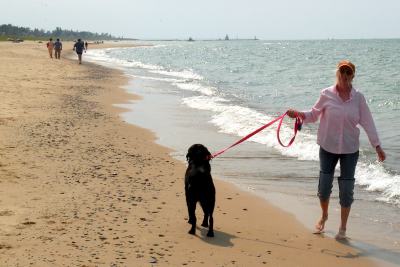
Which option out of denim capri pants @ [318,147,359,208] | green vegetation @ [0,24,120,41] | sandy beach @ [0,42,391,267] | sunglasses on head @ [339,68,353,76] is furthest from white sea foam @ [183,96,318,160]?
green vegetation @ [0,24,120,41]

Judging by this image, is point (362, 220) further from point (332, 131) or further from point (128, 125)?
point (128, 125)

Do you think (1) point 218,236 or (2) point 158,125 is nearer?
(1) point 218,236

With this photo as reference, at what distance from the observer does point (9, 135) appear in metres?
8.58

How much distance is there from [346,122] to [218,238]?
1713 millimetres

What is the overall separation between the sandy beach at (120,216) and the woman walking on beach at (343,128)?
61cm

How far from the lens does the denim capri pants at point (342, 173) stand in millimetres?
4984

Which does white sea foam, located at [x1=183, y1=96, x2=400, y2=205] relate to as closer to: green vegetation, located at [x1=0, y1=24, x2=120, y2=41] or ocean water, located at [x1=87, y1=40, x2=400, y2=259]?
ocean water, located at [x1=87, y1=40, x2=400, y2=259]

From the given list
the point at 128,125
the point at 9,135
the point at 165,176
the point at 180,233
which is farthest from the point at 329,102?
the point at 128,125

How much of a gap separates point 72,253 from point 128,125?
705 centimetres

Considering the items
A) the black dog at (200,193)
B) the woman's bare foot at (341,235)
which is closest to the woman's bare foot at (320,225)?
the woman's bare foot at (341,235)

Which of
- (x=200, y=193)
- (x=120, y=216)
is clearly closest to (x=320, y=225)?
(x=200, y=193)

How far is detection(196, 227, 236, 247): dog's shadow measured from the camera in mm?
4715

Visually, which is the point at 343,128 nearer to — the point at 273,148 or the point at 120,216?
the point at 120,216

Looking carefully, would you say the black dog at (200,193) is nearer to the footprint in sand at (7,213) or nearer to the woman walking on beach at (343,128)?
the woman walking on beach at (343,128)
